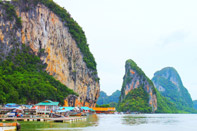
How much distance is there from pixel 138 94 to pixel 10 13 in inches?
4599

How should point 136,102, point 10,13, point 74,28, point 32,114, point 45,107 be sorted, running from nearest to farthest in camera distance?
point 32,114 < point 45,107 < point 10,13 < point 74,28 < point 136,102

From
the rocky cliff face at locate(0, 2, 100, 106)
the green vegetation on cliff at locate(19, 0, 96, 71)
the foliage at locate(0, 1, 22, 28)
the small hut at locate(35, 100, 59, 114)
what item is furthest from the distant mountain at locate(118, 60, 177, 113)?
the small hut at locate(35, 100, 59, 114)

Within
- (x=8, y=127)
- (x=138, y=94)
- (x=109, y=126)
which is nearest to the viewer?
(x=8, y=127)

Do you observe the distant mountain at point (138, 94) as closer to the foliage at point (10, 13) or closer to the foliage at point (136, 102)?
the foliage at point (136, 102)

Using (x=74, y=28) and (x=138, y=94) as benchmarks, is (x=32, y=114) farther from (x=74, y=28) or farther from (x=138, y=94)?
(x=138, y=94)

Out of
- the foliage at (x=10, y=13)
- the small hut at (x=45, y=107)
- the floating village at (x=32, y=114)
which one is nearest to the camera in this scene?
the floating village at (x=32, y=114)

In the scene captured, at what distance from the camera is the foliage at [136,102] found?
170337 millimetres

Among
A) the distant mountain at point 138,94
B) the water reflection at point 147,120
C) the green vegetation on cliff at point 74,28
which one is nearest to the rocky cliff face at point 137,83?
the distant mountain at point 138,94

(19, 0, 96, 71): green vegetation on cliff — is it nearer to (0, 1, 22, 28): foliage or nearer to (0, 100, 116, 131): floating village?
(0, 1, 22, 28): foliage

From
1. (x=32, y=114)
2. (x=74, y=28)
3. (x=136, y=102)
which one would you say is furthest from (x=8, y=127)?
(x=136, y=102)

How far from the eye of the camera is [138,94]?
613 feet

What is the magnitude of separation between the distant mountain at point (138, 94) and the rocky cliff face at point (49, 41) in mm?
64978

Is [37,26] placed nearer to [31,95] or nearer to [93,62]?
[31,95]

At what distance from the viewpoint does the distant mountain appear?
174000mm
